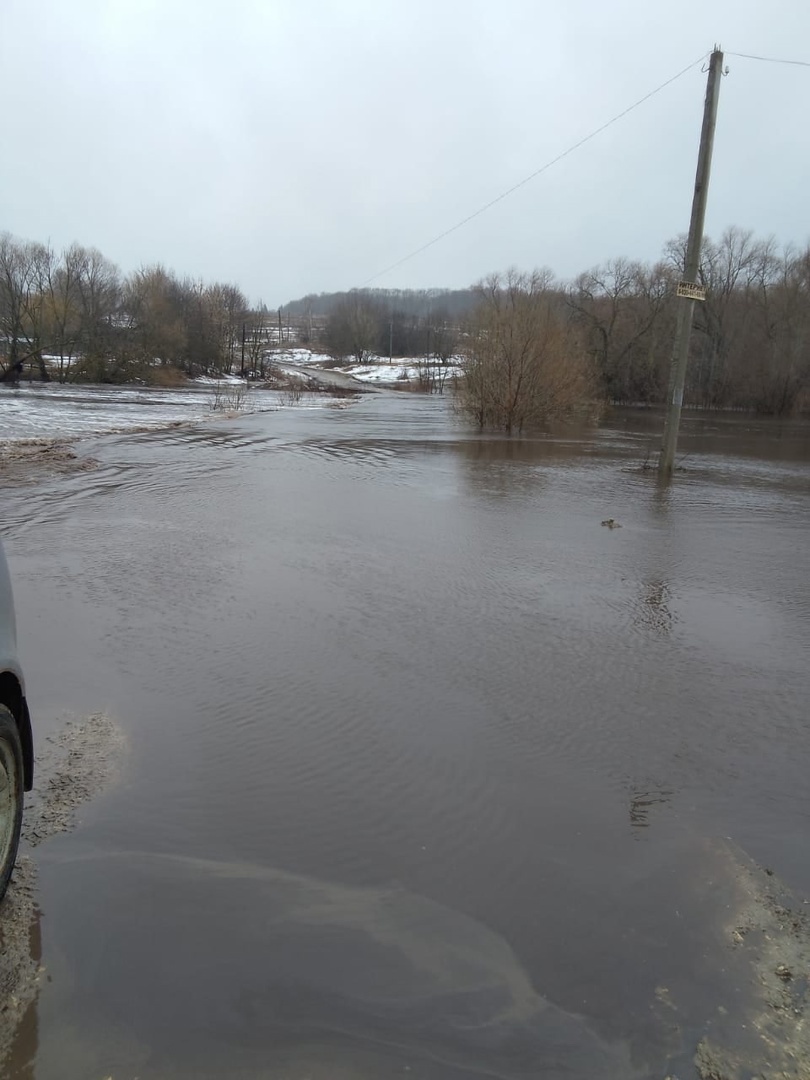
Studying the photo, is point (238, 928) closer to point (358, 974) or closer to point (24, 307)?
point (358, 974)

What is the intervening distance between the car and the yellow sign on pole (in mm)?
13270

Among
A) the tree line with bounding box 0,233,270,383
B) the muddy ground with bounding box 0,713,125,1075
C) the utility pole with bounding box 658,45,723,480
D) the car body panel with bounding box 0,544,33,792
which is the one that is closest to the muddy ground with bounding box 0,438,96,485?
the muddy ground with bounding box 0,713,125,1075

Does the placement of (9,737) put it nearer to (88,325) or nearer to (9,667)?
(9,667)

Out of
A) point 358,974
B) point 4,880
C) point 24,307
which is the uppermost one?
point 24,307

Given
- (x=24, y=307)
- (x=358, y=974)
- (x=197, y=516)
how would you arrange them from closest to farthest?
(x=358, y=974) → (x=197, y=516) → (x=24, y=307)

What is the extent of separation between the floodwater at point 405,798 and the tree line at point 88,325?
56.5 meters

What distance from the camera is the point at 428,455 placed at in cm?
1927

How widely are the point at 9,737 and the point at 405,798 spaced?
1.84 metres

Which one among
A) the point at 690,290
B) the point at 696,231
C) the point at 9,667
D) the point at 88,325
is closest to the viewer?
the point at 9,667

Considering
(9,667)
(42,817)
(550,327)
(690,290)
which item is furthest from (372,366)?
(9,667)

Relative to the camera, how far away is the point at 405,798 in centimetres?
359

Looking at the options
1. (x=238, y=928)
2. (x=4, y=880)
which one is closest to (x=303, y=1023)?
(x=238, y=928)

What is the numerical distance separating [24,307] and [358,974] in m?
73.4

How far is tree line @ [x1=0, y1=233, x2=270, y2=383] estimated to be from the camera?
206 ft
